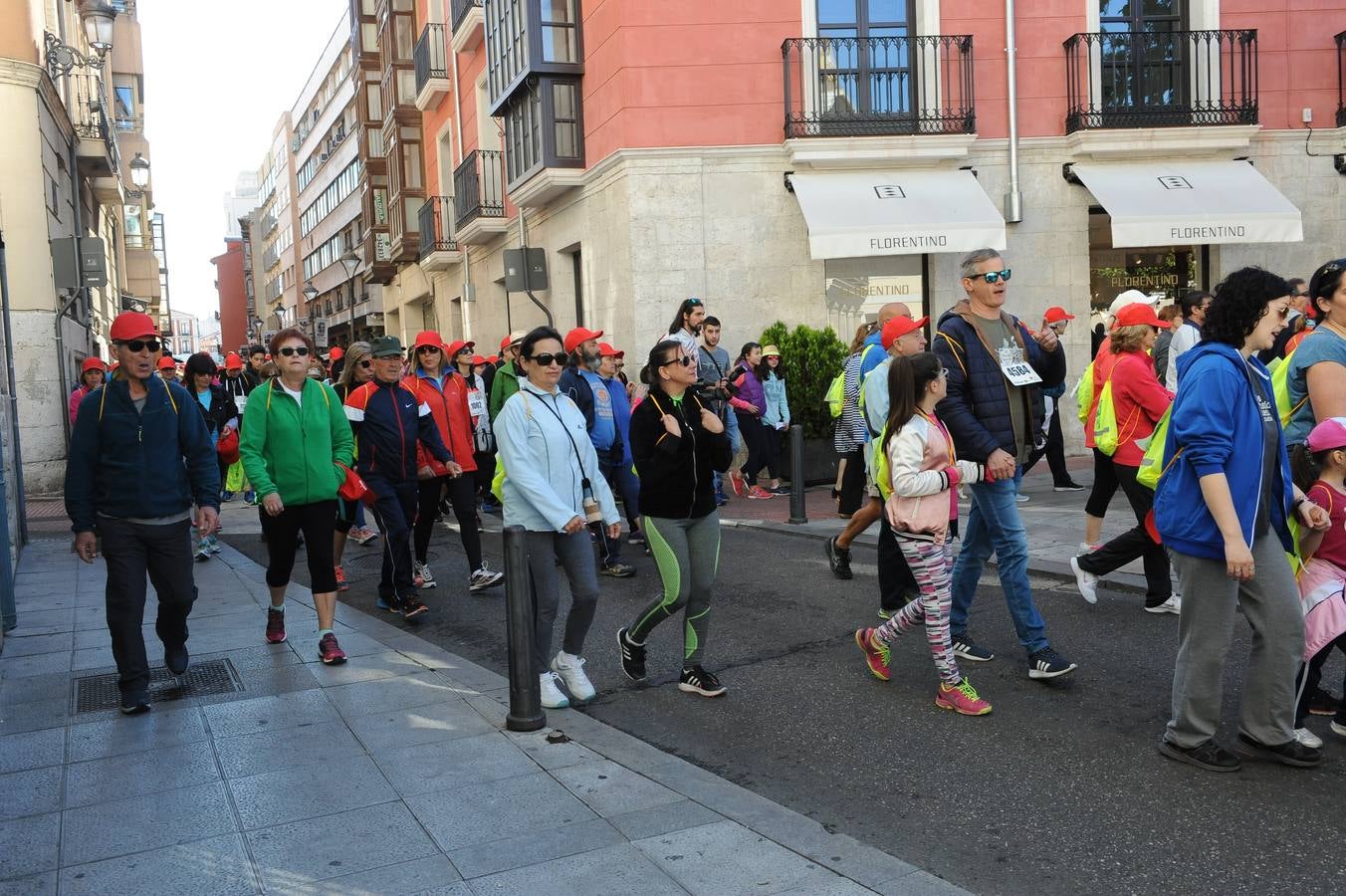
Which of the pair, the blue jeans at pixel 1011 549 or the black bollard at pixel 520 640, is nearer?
the black bollard at pixel 520 640

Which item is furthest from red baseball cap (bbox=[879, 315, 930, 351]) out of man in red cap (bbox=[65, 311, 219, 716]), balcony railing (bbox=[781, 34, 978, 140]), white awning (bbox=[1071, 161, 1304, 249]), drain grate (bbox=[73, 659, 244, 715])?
white awning (bbox=[1071, 161, 1304, 249])

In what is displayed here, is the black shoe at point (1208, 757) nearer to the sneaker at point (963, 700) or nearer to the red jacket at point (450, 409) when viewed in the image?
the sneaker at point (963, 700)

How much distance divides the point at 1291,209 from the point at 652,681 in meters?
14.2

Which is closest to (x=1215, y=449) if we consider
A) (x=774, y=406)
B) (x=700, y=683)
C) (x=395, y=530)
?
(x=700, y=683)

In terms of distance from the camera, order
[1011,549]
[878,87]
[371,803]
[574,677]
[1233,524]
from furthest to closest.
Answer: [878,87]
[574,677]
[1011,549]
[371,803]
[1233,524]

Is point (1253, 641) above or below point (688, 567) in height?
below

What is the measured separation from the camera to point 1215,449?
13.3 ft

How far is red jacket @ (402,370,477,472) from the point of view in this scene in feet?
28.2

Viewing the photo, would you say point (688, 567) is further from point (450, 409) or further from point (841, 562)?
point (450, 409)

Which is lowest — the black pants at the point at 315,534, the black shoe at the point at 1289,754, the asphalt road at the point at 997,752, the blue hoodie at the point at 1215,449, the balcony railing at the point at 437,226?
the asphalt road at the point at 997,752

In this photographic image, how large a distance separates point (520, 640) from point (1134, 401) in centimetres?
406

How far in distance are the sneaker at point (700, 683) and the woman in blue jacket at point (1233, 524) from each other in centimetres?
207

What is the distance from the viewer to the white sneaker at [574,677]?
18.0 feet

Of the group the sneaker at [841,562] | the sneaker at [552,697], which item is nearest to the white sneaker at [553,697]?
the sneaker at [552,697]
